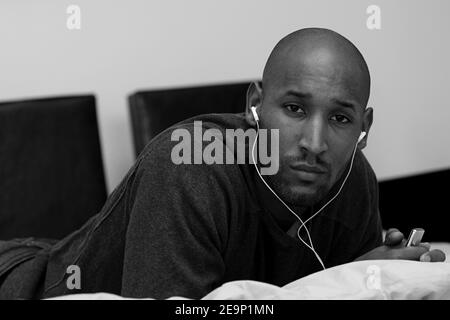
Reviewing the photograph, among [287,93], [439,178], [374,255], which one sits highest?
[287,93]

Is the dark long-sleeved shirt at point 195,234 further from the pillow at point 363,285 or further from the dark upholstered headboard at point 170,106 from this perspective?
the dark upholstered headboard at point 170,106

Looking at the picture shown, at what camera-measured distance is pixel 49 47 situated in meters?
2.04

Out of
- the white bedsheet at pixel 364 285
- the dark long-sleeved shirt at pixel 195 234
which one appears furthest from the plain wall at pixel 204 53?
the white bedsheet at pixel 364 285

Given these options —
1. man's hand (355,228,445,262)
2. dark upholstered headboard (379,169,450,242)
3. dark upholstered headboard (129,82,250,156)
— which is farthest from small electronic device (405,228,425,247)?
dark upholstered headboard (379,169,450,242)

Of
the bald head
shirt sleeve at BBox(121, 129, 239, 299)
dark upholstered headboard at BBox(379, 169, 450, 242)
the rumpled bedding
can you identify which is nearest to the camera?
the rumpled bedding

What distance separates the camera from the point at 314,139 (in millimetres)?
1113

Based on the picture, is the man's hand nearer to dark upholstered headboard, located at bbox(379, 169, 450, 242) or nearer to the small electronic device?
the small electronic device

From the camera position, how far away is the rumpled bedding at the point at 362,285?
2.84 ft

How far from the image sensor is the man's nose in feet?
3.65

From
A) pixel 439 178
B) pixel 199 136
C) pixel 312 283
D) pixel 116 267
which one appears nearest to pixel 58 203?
pixel 116 267

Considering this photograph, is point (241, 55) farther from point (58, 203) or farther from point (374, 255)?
point (374, 255)

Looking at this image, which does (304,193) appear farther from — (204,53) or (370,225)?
(204,53)

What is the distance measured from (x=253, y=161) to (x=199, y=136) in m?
0.10

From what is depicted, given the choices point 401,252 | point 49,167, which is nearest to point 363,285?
point 401,252
